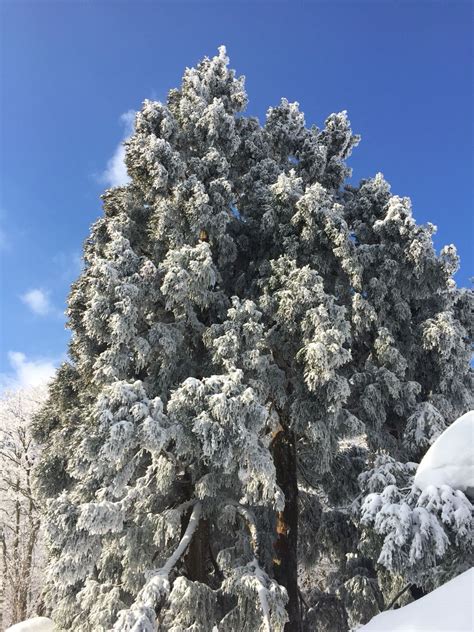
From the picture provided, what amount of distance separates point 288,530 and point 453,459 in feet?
15.7

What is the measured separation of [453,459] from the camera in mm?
5000

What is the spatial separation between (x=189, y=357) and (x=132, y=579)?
3.94 m

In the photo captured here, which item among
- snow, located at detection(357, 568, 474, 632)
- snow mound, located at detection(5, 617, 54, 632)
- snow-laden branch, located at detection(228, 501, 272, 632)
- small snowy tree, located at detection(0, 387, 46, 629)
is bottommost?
snow, located at detection(357, 568, 474, 632)

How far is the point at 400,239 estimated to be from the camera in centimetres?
1015

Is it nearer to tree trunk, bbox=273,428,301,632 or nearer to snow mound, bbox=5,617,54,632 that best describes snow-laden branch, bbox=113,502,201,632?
tree trunk, bbox=273,428,301,632

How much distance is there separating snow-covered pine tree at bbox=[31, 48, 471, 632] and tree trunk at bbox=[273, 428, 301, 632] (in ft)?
→ 0.12

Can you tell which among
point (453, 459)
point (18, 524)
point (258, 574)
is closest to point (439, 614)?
point (453, 459)

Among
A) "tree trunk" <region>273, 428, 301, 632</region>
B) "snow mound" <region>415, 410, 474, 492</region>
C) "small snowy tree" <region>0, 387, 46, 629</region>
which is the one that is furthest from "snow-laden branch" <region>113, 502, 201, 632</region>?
"small snowy tree" <region>0, 387, 46, 629</region>

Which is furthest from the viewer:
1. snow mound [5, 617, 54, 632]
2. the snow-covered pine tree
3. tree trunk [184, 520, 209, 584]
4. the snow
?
snow mound [5, 617, 54, 632]

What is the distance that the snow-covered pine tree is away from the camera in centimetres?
680

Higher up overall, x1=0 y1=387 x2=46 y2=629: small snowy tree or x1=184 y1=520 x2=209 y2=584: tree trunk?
x1=0 y1=387 x2=46 y2=629: small snowy tree

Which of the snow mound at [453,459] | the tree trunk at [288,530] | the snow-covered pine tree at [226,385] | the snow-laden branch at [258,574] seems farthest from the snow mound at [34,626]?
the snow mound at [453,459]

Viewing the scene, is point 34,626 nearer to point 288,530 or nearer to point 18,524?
point 18,524

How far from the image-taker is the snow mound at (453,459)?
15.4 ft
